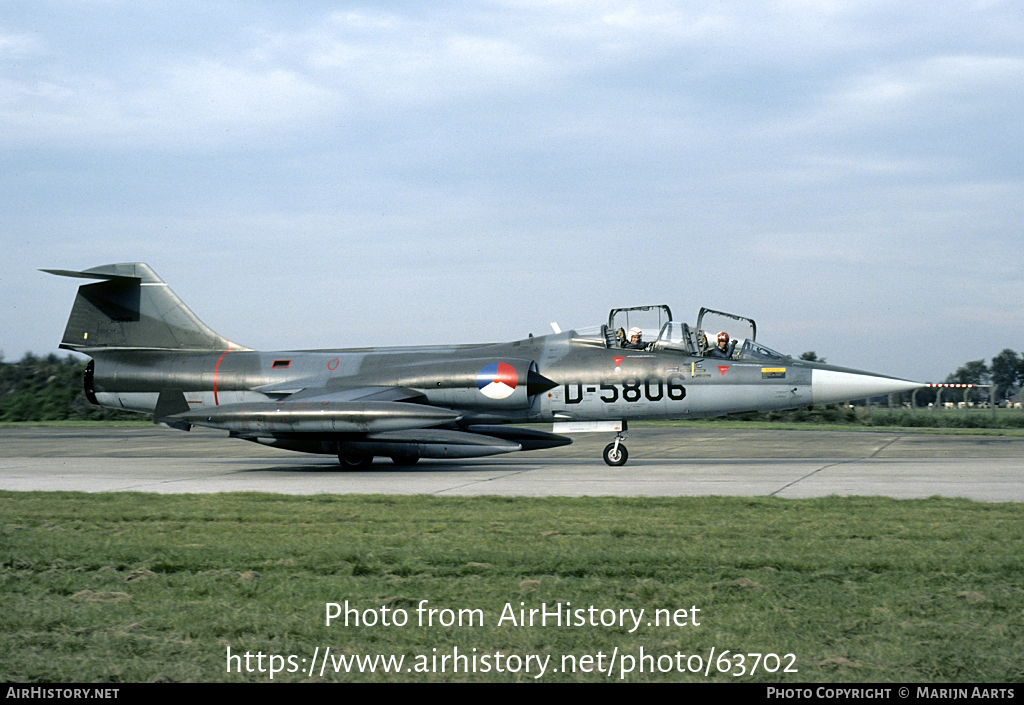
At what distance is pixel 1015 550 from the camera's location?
6406mm

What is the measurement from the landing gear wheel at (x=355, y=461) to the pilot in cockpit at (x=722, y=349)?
6390 mm

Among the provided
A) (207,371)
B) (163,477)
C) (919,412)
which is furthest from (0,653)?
(919,412)

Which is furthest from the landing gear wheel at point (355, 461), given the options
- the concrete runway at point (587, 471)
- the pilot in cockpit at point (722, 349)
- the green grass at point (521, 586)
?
the green grass at point (521, 586)

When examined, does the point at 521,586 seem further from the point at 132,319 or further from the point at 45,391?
the point at 45,391

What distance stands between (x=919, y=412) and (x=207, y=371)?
2935 centimetres

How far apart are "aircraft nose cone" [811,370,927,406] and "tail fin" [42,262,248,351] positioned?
11.8 m

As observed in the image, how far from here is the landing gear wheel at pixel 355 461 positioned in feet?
52.7

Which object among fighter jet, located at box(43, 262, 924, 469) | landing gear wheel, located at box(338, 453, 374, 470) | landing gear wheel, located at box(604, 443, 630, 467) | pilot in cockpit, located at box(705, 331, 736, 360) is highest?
pilot in cockpit, located at box(705, 331, 736, 360)

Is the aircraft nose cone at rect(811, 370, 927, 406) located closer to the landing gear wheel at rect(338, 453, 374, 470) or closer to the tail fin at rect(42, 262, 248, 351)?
the landing gear wheel at rect(338, 453, 374, 470)

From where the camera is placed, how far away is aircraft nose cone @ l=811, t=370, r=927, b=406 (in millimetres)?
14719

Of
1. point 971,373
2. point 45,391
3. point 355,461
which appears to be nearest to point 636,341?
point 355,461

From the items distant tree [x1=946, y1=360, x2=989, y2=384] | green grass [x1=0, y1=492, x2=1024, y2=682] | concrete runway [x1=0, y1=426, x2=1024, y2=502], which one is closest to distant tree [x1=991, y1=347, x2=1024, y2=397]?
distant tree [x1=946, y1=360, x2=989, y2=384]

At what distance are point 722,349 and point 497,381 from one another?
13.3ft
